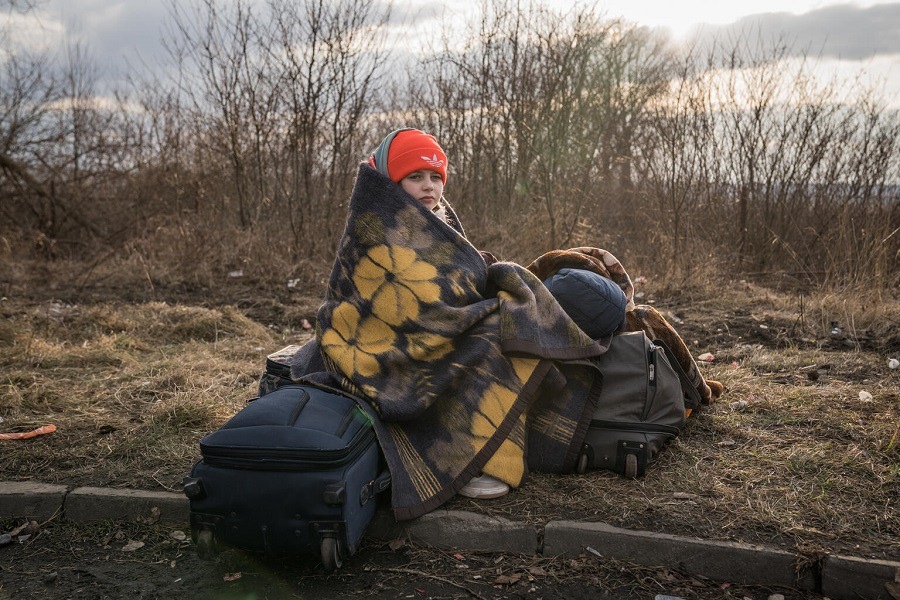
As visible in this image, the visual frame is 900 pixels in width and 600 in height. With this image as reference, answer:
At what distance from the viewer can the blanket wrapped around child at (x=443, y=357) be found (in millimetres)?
2791

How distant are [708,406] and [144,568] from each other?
9.86 feet

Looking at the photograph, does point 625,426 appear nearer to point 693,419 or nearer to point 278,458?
point 693,419

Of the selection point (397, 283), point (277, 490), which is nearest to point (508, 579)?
point (277, 490)

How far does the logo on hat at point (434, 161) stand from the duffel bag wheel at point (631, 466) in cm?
160

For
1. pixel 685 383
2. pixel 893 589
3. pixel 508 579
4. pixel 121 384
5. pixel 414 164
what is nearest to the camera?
pixel 893 589

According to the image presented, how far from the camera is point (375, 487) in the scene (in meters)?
2.62

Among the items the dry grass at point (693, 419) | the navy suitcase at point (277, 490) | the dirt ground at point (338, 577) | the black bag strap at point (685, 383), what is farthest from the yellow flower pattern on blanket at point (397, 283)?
the black bag strap at point (685, 383)

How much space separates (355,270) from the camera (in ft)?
9.86

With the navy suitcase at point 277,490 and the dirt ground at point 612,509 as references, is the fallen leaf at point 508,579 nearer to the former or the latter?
the dirt ground at point 612,509

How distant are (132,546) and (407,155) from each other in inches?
83.2

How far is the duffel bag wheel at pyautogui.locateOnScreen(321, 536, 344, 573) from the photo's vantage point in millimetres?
2324

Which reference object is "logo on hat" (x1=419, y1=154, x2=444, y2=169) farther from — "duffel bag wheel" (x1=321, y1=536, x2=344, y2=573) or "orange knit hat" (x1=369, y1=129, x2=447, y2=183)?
"duffel bag wheel" (x1=321, y1=536, x2=344, y2=573)

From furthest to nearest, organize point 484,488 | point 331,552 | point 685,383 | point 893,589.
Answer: point 685,383
point 484,488
point 331,552
point 893,589

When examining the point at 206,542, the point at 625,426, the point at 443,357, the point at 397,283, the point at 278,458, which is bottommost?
the point at 206,542
